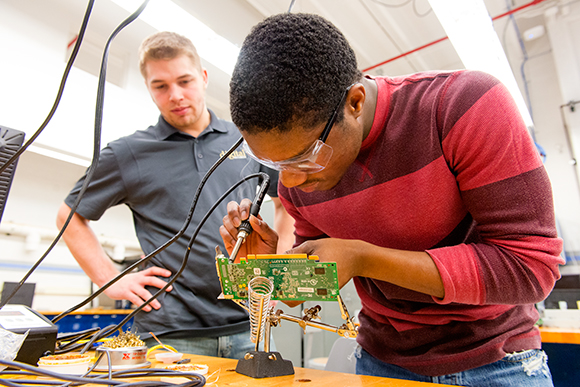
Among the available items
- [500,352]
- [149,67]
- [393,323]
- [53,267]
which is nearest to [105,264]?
[149,67]

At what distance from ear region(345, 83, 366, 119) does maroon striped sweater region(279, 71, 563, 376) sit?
0.07 m

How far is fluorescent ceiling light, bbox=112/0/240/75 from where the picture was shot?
2.42 m

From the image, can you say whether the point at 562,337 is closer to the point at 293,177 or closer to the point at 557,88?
the point at 293,177

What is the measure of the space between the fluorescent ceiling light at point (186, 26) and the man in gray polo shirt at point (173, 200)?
0.82m

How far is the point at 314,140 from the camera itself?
0.73 meters

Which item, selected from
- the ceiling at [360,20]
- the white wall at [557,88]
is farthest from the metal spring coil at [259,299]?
the white wall at [557,88]

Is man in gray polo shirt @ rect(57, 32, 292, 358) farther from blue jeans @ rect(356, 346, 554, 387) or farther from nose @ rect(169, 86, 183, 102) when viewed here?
blue jeans @ rect(356, 346, 554, 387)

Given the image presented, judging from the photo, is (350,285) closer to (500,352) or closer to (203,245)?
(203,245)

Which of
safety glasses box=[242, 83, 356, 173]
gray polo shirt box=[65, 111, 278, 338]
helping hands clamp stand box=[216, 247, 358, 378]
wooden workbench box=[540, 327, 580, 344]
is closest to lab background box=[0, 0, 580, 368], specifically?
wooden workbench box=[540, 327, 580, 344]

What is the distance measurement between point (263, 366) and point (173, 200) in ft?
2.70

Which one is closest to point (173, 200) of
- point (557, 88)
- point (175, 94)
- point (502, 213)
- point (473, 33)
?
point (175, 94)

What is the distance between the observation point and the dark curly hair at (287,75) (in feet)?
2.16

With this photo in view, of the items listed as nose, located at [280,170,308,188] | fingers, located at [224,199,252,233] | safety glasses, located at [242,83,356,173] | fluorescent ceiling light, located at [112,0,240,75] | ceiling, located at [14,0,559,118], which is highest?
ceiling, located at [14,0,559,118]

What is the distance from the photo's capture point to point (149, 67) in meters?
1.53
